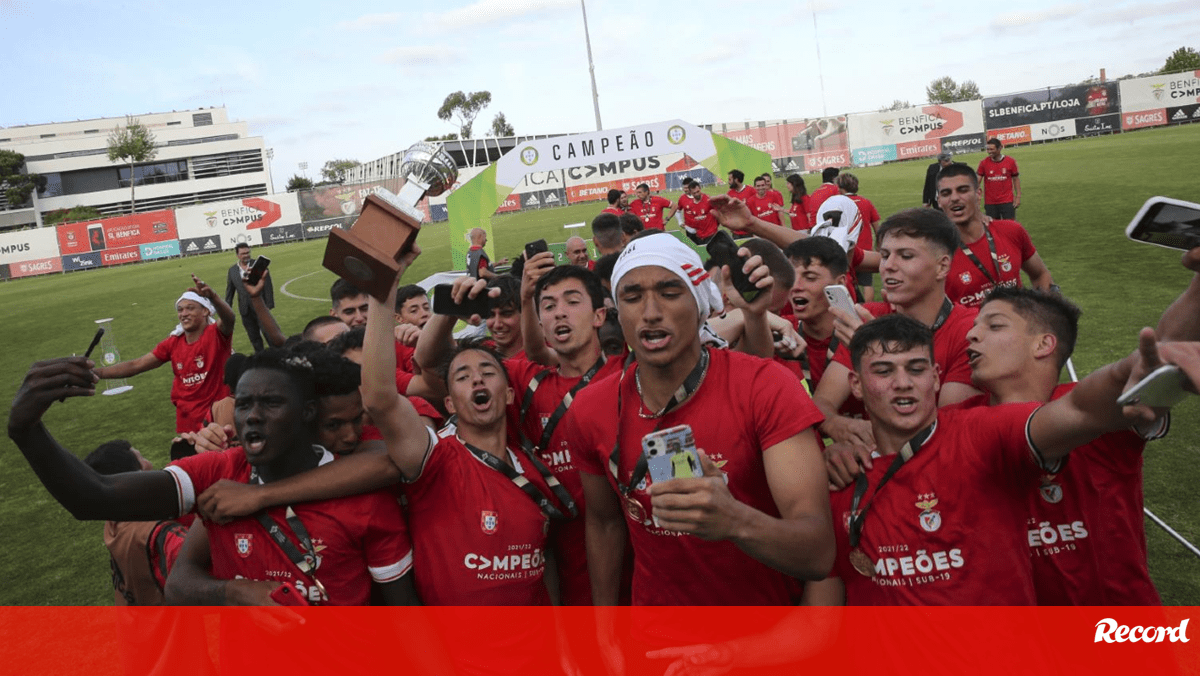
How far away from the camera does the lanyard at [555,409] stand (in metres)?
3.92

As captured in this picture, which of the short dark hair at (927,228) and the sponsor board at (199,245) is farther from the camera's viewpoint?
the sponsor board at (199,245)

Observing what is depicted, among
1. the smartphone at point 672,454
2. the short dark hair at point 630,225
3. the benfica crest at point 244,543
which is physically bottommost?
the benfica crest at point 244,543

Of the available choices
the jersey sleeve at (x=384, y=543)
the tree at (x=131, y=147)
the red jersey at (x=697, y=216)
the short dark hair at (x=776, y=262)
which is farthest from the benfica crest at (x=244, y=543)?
the tree at (x=131, y=147)

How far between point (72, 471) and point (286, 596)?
88 cm

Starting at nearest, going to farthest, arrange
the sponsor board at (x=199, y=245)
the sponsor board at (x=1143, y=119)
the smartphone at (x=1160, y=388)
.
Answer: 1. the smartphone at (x=1160, y=388)
2. the sponsor board at (x=1143, y=119)
3. the sponsor board at (x=199, y=245)

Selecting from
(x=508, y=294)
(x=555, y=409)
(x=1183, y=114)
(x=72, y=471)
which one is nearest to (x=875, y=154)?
(x=1183, y=114)

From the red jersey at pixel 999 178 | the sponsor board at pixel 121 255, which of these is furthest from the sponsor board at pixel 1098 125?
the sponsor board at pixel 121 255

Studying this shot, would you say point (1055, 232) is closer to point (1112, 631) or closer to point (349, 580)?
point (1112, 631)

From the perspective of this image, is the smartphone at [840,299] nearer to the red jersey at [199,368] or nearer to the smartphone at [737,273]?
the smartphone at [737,273]

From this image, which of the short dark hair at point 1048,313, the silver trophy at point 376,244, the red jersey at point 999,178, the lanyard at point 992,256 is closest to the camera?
the silver trophy at point 376,244

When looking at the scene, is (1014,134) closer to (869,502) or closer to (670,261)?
(869,502)

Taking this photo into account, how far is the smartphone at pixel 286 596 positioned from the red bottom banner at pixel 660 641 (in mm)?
51

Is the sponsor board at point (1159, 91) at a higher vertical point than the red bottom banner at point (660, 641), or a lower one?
higher

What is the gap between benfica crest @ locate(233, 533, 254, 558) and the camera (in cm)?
314
